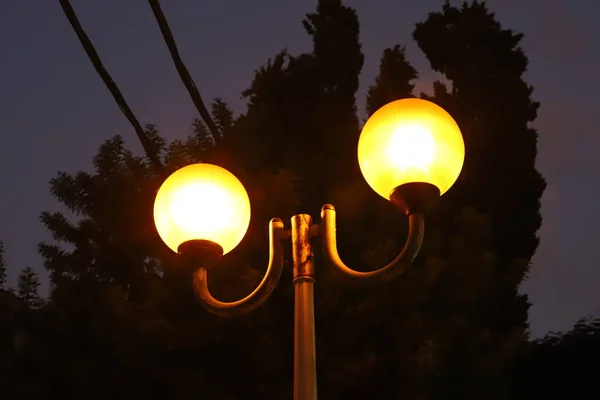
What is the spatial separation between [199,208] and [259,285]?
395 millimetres

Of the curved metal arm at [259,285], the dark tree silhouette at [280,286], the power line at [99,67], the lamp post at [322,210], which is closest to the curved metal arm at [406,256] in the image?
the lamp post at [322,210]

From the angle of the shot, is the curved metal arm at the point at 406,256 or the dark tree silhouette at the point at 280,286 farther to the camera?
the dark tree silhouette at the point at 280,286

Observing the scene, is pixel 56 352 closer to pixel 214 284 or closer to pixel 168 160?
pixel 214 284

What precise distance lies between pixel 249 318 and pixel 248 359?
227 millimetres

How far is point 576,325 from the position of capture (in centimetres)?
687

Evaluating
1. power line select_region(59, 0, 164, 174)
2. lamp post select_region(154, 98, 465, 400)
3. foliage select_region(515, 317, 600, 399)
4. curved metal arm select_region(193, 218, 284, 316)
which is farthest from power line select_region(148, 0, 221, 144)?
foliage select_region(515, 317, 600, 399)

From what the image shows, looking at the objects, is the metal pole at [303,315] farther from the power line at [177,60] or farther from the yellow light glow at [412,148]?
the power line at [177,60]

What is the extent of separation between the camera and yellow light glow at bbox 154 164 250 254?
2873 millimetres

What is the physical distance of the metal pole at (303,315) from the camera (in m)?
2.48

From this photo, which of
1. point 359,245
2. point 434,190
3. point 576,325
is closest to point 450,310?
point 359,245

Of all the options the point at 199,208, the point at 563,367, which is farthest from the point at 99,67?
the point at 563,367

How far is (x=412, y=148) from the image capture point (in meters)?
2.54

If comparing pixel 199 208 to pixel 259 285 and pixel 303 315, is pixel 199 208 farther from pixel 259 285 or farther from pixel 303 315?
pixel 303 315

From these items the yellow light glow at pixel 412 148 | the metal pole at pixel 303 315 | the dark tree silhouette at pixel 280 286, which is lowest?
the metal pole at pixel 303 315
